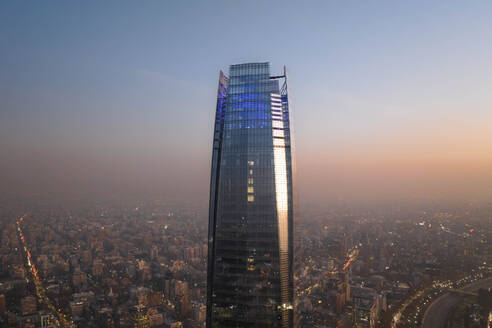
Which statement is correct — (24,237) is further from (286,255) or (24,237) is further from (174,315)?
(286,255)

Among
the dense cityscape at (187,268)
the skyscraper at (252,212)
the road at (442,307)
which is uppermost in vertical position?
the skyscraper at (252,212)

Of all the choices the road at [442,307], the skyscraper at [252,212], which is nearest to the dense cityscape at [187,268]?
the road at [442,307]

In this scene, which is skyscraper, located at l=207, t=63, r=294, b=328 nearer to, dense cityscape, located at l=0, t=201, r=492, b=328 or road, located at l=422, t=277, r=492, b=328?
dense cityscape, located at l=0, t=201, r=492, b=328

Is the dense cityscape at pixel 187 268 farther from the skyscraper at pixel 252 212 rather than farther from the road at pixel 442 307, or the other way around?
the skyscraper at pixel 252 212

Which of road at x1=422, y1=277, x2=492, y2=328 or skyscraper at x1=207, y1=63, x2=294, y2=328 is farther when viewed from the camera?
road at x1=422, y1=277, x2=492, y2=328

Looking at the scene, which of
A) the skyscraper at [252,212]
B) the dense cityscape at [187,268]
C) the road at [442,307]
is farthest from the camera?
the dense cityscape at [187,268]

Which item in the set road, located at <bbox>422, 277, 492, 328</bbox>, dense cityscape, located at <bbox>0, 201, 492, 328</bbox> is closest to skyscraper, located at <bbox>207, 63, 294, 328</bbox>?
dense cityscape, located at <bbox>0, 201, 492, 328</bbox>

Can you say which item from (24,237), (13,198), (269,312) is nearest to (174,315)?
(269,312)
